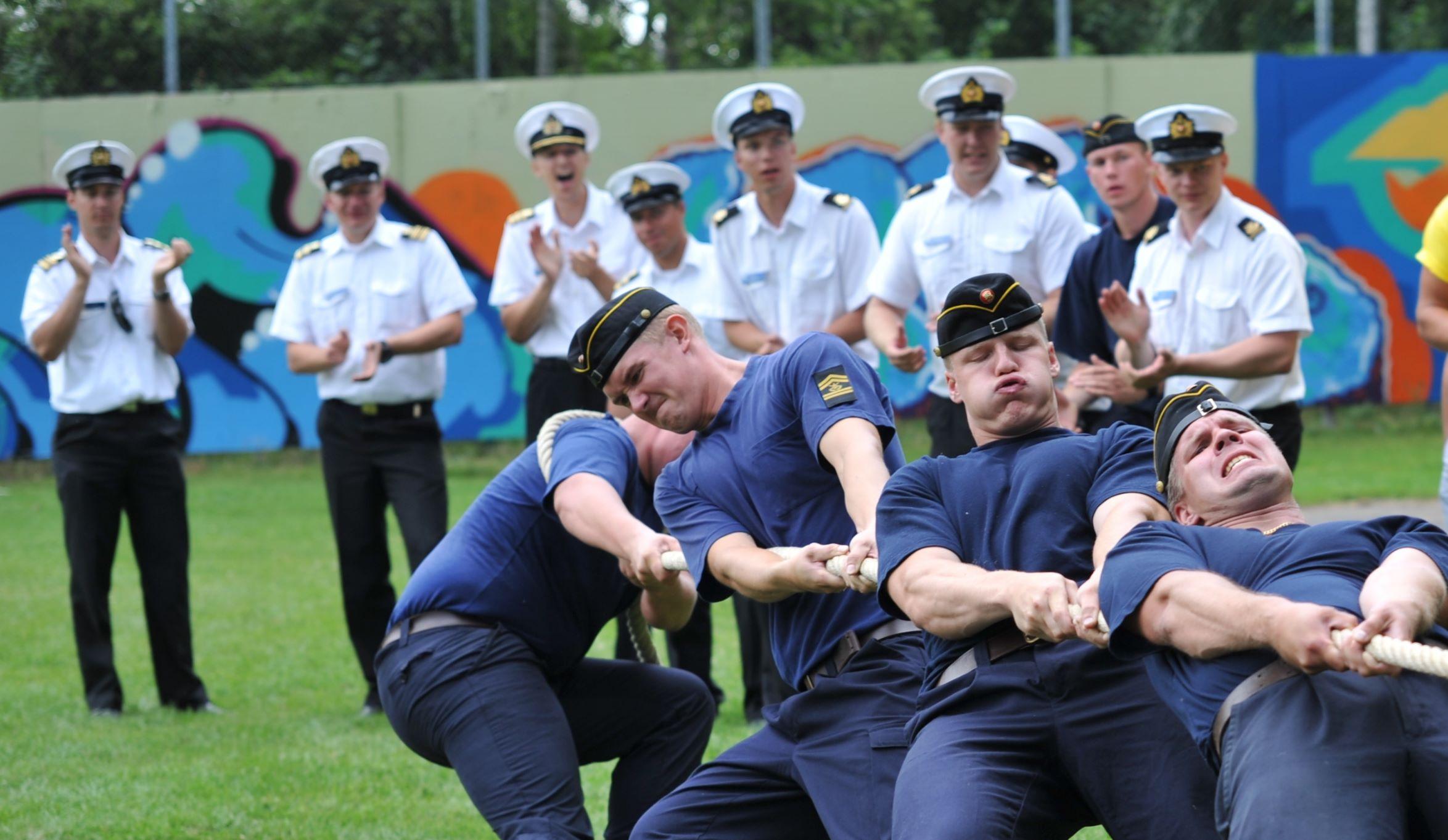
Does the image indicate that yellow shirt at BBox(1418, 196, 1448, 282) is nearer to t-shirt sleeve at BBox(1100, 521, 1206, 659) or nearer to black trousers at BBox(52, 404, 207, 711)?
t-shirt sleeve at BBox(1100, 521, 1206, 659)

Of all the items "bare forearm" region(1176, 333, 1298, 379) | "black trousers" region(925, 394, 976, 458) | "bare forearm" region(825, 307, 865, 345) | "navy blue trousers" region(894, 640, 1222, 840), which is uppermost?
"bare forearm" region(825, 307, 865, 345)

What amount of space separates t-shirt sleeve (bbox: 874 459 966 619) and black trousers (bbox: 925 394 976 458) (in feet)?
9.02

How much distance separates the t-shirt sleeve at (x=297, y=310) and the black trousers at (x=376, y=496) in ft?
1.88

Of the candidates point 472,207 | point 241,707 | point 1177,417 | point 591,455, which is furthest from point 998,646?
point 472,207

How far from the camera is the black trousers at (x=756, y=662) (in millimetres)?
6379

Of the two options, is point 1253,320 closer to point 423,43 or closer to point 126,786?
point 126,786

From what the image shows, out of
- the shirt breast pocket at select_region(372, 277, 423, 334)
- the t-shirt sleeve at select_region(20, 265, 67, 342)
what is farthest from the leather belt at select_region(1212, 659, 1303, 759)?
the t-shirt sleeve at select_region(20, 265, 67, 342)

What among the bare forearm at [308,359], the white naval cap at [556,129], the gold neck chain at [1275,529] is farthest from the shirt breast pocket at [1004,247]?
the gold neck chain at [1275,529]

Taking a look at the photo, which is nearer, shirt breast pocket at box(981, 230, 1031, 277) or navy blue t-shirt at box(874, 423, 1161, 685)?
navy blue t-shirt at box(874, 423, 1161, 685)

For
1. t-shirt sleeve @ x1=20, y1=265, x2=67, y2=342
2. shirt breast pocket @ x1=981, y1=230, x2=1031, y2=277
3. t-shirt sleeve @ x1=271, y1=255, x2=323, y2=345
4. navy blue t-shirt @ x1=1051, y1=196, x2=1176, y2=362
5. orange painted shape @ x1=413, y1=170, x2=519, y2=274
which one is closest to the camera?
navy blue t-shirt @ x1=1051, y1=196, x2=1176, y2=362

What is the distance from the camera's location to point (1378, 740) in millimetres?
2826

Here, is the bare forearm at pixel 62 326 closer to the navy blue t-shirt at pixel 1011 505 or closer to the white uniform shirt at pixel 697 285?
the white uniform shirt at pixel 697 285

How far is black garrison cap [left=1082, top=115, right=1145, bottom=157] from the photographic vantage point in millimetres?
6684

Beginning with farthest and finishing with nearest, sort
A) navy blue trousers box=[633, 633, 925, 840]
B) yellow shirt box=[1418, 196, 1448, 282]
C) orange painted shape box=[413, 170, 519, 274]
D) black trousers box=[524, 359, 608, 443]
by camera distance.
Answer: orange painted shape box=[413, 170, 519, 274] < black trousers box=[524, 359, 608, 443] < yellow shirt box=[1418, 196, 1448, 282] < navy blue trousers box=[633, 633, 925, 840]
